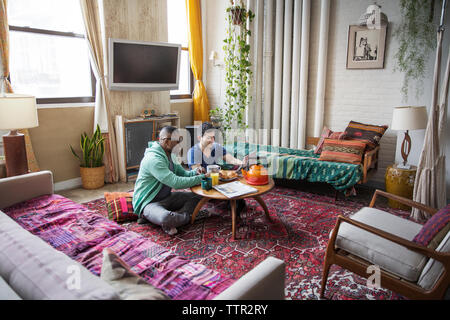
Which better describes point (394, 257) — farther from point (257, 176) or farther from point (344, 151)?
point (344, 151)

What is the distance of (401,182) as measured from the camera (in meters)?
3.52

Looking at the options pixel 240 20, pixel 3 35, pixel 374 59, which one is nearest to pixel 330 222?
pixel 374 59

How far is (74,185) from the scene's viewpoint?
430cm

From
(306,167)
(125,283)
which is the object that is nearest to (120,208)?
(125,283)

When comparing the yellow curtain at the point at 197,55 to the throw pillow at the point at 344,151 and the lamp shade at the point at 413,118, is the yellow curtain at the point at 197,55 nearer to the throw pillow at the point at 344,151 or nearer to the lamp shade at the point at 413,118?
the throw pillow at the point at 344,151

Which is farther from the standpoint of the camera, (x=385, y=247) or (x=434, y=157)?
(x=434, y=157)

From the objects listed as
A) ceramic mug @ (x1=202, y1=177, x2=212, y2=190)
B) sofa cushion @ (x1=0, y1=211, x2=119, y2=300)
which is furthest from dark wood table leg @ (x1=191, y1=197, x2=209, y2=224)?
sofa cushion @ (x1=0, y1=211, x2=119, y2=300)

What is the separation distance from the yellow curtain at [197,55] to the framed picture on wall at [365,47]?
257cm

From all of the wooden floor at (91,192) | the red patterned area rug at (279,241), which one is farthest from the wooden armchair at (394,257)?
the wooden floor at (91,192)

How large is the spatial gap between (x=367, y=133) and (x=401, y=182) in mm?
876

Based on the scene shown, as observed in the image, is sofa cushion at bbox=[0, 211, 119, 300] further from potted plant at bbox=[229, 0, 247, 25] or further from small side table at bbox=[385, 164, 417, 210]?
potted plant at bbox=[229, 0, 247, 25]

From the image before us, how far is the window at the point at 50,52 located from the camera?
372cm

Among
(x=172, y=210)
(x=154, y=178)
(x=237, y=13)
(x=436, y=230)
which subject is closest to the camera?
(x=436, y=230)
